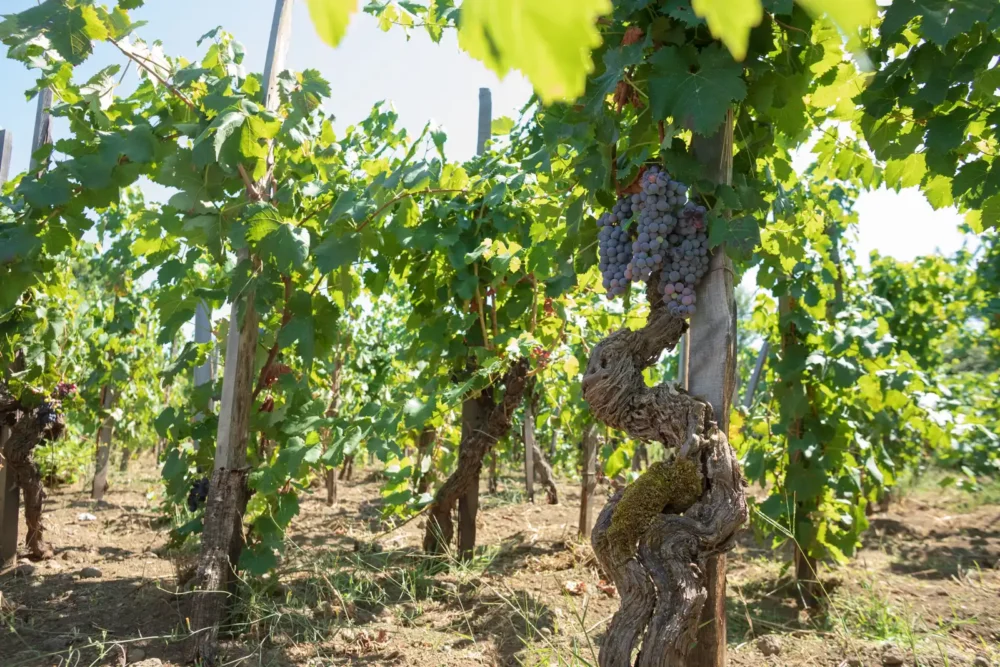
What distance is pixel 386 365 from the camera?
27.2ft

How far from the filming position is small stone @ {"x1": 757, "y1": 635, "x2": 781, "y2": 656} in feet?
9.29

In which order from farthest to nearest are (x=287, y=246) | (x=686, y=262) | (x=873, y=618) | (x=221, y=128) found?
(x=873, y=618) < (x=287, y=246) < (x=221, y=128) < (x=686, y=262)

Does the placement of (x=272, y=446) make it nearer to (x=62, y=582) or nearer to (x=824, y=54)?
(x=62, y=582)

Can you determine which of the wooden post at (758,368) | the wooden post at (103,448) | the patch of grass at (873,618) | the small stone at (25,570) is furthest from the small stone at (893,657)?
the wooden post at (103,448)

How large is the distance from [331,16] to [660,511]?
5.07ft

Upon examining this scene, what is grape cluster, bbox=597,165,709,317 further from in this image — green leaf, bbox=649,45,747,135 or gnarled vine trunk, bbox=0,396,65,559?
gnarled vine trunk, bbox=0,396,65,559

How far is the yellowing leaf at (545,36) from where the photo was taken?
327 millimetres

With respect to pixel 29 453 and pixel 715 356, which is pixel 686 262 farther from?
pixel 29 453

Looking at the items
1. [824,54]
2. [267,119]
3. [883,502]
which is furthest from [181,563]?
[883,502]

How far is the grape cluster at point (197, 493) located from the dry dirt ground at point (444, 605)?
26cm

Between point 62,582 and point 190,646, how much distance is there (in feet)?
5.33

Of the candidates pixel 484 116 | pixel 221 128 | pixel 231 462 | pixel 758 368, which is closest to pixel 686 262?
pixel 221 128

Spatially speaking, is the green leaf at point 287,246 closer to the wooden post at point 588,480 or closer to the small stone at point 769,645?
the small stone at point 769,645

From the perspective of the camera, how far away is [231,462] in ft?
10.3
